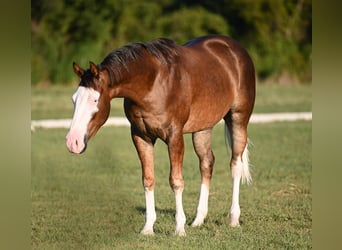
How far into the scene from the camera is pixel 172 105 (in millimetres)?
4266

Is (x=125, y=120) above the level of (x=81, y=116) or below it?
below

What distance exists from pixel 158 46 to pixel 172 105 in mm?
346

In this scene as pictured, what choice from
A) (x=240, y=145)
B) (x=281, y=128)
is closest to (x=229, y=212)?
(x=240, y=145)

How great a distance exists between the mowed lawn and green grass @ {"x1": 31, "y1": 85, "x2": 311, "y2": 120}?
56.0 inches

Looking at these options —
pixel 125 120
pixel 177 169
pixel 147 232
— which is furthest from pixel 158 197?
pixel 125 120

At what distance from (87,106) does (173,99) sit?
0.58 m

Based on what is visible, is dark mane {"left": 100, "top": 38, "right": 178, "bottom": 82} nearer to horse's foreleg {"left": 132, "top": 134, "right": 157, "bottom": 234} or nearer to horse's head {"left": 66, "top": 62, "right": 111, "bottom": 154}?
horse's head {"left": 66, "top": 62, "right": 111, "bottom": 154}

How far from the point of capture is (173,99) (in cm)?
428

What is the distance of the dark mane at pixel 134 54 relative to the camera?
159 inches

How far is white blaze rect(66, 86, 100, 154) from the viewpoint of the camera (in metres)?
3.85

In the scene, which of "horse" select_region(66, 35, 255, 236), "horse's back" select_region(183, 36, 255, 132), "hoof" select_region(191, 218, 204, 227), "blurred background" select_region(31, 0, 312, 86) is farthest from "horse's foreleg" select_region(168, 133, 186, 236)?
"blurred background" select_region(31, 0, 312, 86)

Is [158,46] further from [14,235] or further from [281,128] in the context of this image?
[281,128]

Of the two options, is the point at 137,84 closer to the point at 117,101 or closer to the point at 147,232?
the point at 147,232

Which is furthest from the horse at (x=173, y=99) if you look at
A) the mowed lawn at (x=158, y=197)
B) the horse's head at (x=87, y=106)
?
the mowed lawn at (x=158, y=197)
